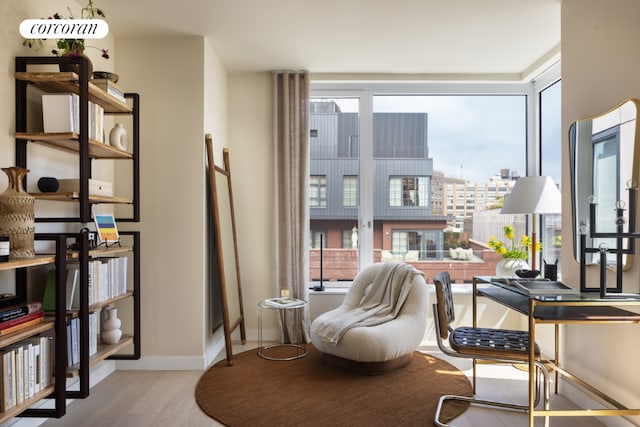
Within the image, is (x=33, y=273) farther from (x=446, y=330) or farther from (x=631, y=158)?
(x=631, y=158)

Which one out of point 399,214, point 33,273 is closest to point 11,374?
point 33,273

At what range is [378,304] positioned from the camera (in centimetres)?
395

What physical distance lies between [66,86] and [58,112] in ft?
0.83

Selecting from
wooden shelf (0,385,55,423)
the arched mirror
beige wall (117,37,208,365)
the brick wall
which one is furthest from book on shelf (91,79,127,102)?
the arched mirror

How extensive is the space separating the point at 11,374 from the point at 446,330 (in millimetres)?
2226

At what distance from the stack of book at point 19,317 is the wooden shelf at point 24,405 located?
34 centimetres

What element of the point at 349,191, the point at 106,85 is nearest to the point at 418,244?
the point at 349,191

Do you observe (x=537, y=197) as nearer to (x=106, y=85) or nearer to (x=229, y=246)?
(x=229, y=246)

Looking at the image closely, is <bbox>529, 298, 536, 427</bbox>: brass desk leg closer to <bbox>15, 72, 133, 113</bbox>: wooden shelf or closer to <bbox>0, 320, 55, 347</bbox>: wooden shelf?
<bbox>0, 320, 55, 347</bbox>: wooden shelf

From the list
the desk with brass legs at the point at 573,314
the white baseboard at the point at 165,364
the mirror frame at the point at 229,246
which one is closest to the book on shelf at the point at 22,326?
the white baseboard at the point at 165,364

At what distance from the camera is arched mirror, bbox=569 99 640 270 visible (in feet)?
8.04

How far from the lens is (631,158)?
247cm

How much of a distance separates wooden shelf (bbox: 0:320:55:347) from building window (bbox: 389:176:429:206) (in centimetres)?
330

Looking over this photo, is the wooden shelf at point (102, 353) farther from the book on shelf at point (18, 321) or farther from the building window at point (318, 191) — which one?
the building window at point (318, 191)
